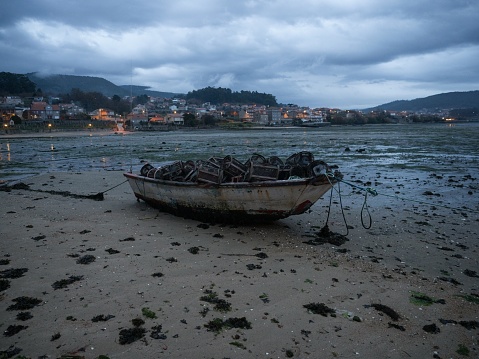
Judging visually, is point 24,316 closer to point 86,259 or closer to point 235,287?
point 86,259

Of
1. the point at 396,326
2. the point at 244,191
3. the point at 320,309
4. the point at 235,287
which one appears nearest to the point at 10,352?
the point at 235,287

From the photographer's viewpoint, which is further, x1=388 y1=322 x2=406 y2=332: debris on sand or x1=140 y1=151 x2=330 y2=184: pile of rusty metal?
x1=140 y1=151 x2=330 y2=184: pile of rusty metal

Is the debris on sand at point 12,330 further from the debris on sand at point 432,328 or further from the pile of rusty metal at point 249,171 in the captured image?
the debris on sand at point 432,328

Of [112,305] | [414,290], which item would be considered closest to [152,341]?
[112,305]

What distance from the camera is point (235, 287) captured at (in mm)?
5777

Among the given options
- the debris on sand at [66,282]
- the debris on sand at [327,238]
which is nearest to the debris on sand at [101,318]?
the debris on sand at [66,282]

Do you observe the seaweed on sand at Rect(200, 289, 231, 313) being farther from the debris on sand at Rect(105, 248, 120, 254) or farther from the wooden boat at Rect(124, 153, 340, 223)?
the wooden boat at Rect(124, 153, 340, 223)

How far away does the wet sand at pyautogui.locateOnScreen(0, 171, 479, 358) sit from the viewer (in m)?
4.37

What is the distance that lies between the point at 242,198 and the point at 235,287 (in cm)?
315

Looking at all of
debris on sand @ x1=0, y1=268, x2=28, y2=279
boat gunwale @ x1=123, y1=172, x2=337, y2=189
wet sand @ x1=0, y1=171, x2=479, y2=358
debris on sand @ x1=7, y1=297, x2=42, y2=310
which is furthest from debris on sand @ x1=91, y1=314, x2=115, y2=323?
boat gunwale @ x1=123, y1=172, x2=337, y2=189

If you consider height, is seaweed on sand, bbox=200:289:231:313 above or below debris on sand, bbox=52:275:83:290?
above

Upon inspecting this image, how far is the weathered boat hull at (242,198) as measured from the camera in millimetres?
7984

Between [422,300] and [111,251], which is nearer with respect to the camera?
[422,300]

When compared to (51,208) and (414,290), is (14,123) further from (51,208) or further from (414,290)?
(414,290)
